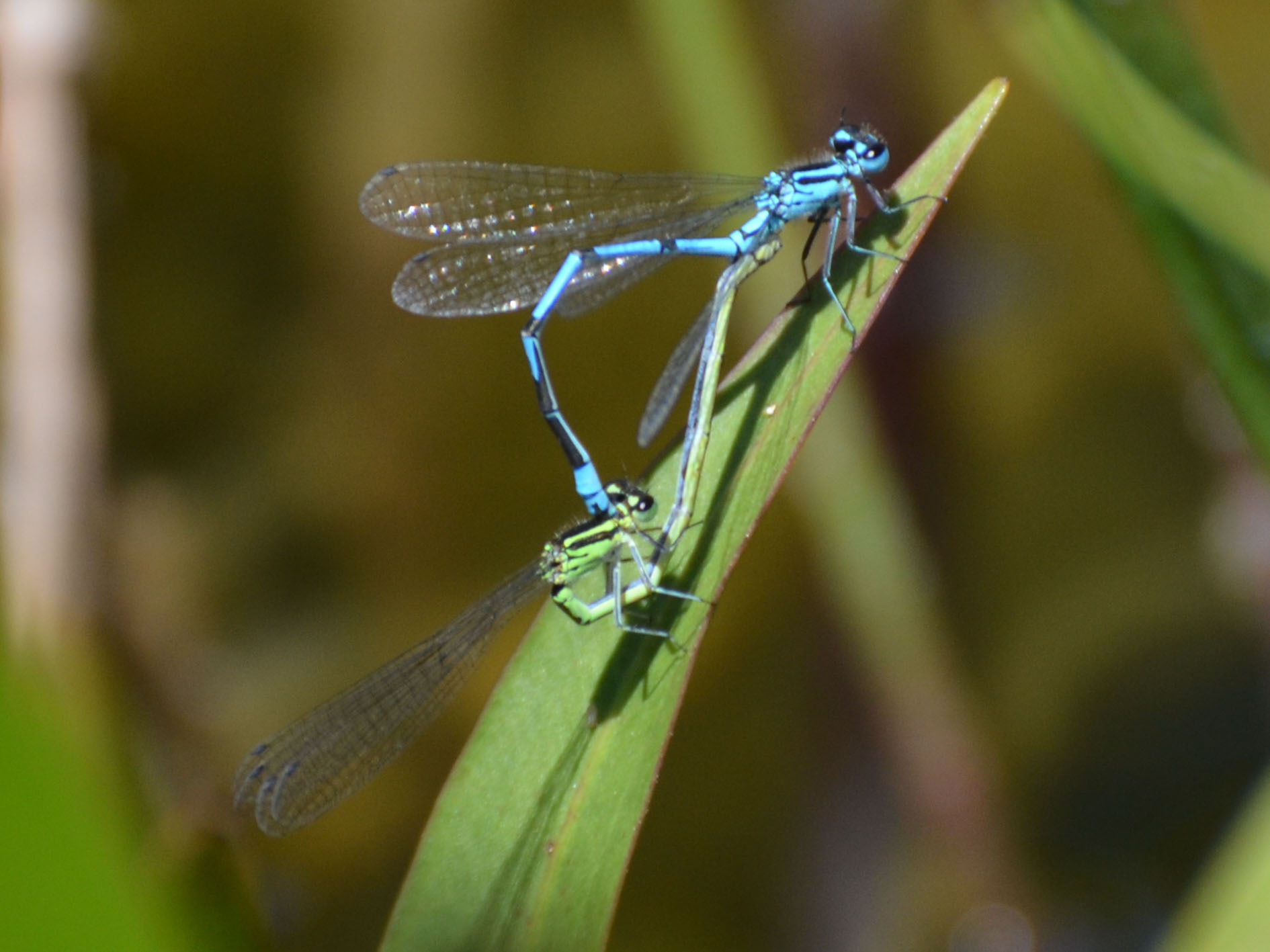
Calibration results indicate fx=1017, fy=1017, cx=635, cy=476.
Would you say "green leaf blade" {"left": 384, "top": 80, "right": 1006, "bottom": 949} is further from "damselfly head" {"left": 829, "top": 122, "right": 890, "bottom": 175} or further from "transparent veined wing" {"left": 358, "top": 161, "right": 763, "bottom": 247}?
"transparent veined wing" {"left": 358, "top": 161, "right": 763, "bottom": 247}

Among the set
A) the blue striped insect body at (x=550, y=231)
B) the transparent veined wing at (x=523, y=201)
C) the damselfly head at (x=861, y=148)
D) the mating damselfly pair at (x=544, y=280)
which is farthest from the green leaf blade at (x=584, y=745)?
the transparent veined wing at (x=523, y=201)

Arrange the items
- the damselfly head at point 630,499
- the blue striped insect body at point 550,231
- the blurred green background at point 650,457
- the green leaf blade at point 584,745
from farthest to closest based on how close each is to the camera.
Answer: the blurred green background at point 650,457 < the blue striped insect body at point 550,231 < the damselfly head at point 630,499 < the green leaf blade at point 584,745

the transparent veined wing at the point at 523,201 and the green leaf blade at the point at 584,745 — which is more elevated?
the transparent veined wing at the point at 523,201

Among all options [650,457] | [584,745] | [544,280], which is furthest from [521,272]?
[650,457]

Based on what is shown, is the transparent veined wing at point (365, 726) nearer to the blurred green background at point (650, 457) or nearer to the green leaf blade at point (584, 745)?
the green leaf blade at point (584, 745)

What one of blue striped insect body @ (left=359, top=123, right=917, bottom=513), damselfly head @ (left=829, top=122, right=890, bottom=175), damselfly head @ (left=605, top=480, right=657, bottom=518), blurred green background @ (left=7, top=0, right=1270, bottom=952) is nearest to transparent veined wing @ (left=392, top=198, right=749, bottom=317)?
blue striped insect body @ (left=359, top=123, right=917, bottom=513)

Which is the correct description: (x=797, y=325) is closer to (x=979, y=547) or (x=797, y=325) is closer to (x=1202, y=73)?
(x=1202, y=73)
